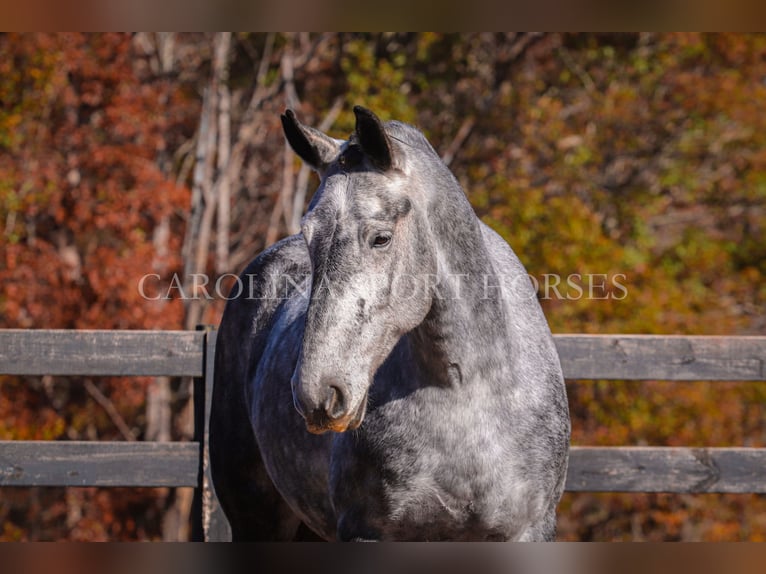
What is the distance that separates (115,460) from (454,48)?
20.2ft

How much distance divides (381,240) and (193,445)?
2594 millimetres

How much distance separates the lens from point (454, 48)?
9383 mm

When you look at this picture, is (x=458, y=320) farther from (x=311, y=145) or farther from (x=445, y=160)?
(x=445, y=160)

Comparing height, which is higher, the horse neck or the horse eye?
the horse eye

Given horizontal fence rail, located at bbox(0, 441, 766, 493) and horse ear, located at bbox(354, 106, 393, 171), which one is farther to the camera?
horizontal fence rail, located at bbox(0, 441, 766, 493)

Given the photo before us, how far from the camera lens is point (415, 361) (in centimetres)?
255

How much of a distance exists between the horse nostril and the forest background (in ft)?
20.1

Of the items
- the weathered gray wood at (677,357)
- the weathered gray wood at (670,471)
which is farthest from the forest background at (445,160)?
Answer: the weathered gray wood at (670,471)

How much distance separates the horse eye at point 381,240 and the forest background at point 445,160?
6.01m

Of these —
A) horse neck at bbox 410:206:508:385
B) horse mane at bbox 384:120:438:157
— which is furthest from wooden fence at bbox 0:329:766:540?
horse mane at bbox 384:120:438:157

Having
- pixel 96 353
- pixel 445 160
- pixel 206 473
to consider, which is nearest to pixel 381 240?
pixel 206 473

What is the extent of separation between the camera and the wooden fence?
4527 mm

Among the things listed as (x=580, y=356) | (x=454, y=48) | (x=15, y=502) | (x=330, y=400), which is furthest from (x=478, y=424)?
(x=15, y=502)

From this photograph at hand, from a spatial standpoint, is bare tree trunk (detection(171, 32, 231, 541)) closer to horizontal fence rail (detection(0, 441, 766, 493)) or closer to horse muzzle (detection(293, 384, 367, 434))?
horizontal fence rail (detection(0, 441, 766, 493))
